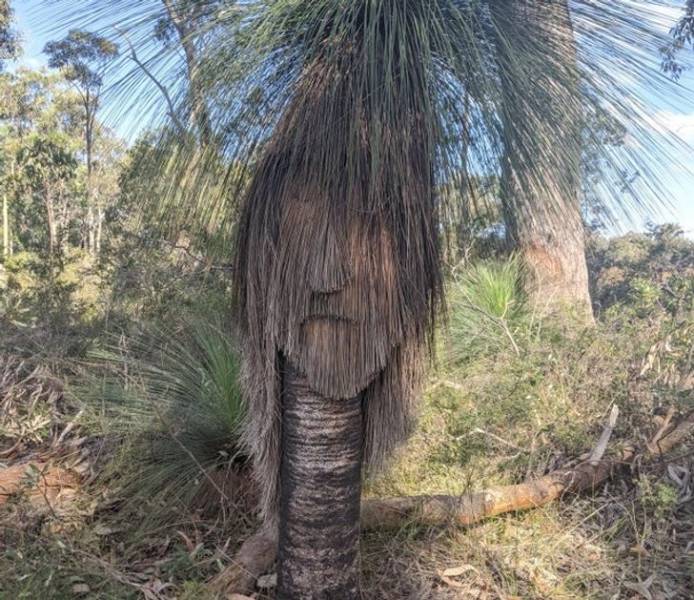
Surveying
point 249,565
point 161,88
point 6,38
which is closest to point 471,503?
point 249,565

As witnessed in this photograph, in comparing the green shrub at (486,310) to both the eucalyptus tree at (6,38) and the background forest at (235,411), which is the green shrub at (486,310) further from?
the eucalyptus tree at (6,38)

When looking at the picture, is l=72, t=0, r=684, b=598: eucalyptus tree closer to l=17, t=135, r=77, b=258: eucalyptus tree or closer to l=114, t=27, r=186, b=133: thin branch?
l=114, t=27, r=186, b=133: thin branch

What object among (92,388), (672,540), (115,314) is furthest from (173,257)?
(672,540)

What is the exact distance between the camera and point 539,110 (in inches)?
50.9

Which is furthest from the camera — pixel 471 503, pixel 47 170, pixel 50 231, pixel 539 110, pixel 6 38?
pixel 6 38

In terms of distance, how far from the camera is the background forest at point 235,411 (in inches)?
59.9

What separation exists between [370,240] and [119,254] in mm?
3889

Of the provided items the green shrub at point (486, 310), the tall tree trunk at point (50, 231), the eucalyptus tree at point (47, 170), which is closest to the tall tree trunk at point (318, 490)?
the green shrub at point (486, 310)

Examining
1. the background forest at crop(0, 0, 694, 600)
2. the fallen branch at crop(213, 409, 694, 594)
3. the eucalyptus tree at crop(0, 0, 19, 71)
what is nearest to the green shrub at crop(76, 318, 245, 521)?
the background forest at crop(0, 0, 694, 600)

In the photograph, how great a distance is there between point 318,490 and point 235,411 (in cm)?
113

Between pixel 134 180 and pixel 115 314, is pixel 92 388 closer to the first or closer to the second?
pixel 115 314

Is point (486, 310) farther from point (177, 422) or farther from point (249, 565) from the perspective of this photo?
point (249, 565)

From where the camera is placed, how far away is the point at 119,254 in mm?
4645

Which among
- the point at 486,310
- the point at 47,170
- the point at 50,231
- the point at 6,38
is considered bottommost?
the point at 486,310
